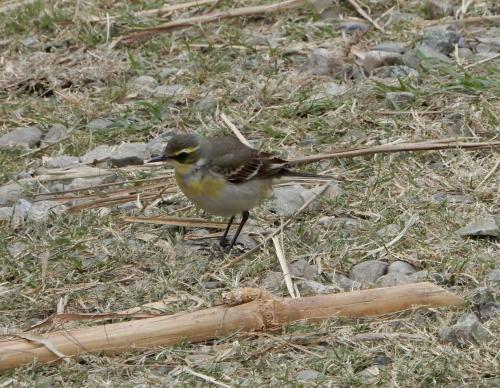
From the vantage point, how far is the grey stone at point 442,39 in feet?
32.6

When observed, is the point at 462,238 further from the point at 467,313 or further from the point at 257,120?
the point at 257,120

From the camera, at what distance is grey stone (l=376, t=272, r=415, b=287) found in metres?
6.77

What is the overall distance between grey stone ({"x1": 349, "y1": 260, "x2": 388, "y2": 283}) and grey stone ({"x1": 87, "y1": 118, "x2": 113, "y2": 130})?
3.06 meters

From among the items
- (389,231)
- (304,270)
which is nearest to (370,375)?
(304,270)

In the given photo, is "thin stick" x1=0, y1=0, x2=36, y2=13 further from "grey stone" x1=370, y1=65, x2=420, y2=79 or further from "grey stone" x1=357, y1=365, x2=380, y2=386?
"grey stone" x1=357, y1=365, x2=380, y2=386

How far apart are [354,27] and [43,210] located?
3628 millimetres

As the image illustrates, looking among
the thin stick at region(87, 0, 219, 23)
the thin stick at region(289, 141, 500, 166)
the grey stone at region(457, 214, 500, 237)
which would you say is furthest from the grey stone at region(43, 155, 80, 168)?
the grey stone at region(457, 214, 500, 237)

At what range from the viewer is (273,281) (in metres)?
6.97

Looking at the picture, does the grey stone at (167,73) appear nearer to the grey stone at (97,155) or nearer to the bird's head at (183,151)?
the grey stone at (97,155)

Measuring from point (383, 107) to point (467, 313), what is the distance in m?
3.25

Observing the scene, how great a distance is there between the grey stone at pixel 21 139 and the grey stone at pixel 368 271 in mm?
3256

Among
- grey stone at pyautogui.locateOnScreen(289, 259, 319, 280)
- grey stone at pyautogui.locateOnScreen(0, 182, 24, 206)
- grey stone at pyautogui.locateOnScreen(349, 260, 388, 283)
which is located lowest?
grey stone at pyautogui.locateOnScreen(0, 182, 24, 206)

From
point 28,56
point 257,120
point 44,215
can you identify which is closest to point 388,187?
point 257,120

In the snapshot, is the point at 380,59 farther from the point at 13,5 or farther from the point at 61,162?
the point at 13,5
